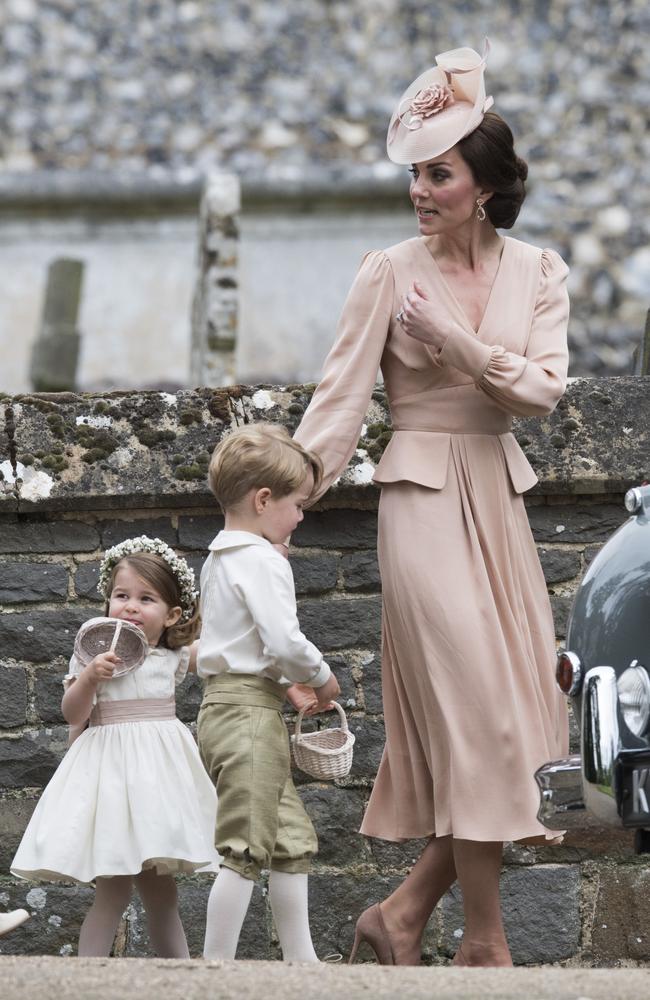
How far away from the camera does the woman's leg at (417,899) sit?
14.4 ft

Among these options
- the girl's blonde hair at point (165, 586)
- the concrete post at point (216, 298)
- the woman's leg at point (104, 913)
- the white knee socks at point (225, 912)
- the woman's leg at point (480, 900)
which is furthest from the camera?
the concrete post at point (216, 298)

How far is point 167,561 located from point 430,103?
1.29 m

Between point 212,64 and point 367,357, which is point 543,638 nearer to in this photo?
point 367,357

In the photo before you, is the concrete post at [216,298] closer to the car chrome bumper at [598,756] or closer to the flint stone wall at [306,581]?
the flint stone wall at [306,581]

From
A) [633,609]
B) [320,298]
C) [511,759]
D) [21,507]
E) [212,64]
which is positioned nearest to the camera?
[633,609]

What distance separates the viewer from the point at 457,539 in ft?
14.3

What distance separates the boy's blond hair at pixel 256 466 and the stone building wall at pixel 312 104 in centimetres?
1574

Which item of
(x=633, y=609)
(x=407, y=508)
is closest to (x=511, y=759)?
(x=407, y=508)

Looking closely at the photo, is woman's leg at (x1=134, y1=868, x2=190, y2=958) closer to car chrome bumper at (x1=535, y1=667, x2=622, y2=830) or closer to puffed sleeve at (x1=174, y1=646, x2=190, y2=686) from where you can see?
puffed sleeve at (x1=174, y1=646, x2=190, y2=686)

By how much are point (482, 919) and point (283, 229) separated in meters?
16.1

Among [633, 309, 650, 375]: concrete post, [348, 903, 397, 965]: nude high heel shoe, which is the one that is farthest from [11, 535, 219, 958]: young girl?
[633, 309, 650, 375]: concrete post

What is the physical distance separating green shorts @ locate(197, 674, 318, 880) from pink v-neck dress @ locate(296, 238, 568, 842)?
248 mm

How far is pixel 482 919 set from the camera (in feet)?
13.9

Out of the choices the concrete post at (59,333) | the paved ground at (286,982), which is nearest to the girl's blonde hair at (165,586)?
the paved ground at (286,982)
